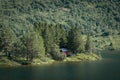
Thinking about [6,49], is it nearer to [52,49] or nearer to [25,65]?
[25,65]

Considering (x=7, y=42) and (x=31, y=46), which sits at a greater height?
(x=7, y=42)

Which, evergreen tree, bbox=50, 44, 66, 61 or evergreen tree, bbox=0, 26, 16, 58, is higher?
evergreen tree, bbox=0, 26, 16, 58

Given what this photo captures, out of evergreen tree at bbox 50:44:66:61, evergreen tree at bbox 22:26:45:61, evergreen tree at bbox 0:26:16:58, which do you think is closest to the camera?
evergreen tree at bbox 0:26:16:58

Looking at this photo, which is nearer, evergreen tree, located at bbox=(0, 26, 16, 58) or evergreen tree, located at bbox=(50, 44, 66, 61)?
evergreen tree, located at bbox=(0, 26, 16, 58)

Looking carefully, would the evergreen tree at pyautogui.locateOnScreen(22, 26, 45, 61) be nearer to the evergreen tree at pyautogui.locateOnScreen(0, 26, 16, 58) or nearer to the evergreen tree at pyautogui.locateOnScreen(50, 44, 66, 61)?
the evergreen tree at pyautogui.locateOnScreen(0, 26, 16, 58)

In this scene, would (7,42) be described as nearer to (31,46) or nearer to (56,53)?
(31,46)

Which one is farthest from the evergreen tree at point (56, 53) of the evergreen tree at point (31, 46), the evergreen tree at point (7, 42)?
the evergreen tree at point (7, 42)

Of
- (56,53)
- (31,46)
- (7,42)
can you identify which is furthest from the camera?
(56,53)

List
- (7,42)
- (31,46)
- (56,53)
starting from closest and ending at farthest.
Answer: (7,42) < (31,46) < (56,53)

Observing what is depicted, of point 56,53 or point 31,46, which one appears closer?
point 31,46

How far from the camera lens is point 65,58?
198 m

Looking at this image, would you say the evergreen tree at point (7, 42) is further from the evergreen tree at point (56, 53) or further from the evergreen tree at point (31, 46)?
the evergreen tree at point (56, 53)

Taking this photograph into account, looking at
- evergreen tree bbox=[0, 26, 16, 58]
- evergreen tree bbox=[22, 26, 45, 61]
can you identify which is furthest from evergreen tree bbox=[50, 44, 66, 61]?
evergreen tree bbox=[0, 26, 16, 58]

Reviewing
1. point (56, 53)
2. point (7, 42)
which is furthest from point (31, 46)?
point (56, 53)
